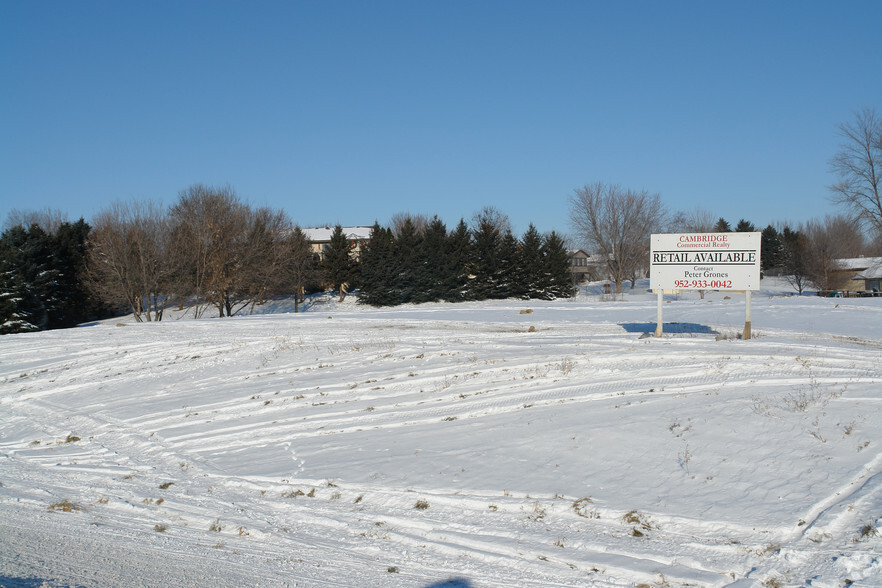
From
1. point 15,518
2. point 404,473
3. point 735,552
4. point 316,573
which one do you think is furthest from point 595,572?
point 15,518

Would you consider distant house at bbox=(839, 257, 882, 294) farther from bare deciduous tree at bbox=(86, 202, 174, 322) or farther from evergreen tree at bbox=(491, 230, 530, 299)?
bare deciduous tree at bbox=(86, 202, 174, 322)

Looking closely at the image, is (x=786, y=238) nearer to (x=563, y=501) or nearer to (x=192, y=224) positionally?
(x=192, y=224)

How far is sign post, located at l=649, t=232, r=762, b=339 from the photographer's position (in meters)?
15.1

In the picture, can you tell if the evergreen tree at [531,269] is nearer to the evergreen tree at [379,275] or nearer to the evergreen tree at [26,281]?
the evergreen tree at [379,275]

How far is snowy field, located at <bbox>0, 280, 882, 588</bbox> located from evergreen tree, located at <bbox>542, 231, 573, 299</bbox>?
138 ft

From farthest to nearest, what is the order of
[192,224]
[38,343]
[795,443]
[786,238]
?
1. [786,238]
2. [192,224]
3. [38,343]
4. [795,443]

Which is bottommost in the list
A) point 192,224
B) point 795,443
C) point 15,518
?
point 15,518

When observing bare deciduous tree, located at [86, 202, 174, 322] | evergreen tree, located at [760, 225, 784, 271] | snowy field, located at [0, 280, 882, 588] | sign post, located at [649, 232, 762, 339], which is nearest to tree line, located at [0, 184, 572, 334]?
bare deciduous tree, located at [86, 202, 174, 322]

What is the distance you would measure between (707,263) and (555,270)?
44.2 metres

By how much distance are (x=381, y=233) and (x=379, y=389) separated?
168ft

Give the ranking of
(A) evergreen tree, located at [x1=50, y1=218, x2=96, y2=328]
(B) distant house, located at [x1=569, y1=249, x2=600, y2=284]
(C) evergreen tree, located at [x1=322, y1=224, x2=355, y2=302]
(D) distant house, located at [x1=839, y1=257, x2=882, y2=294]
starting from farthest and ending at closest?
1. (B) distant house, located at [x1=569, y1=249, x2=600, y2=284]
2. (C) evergreen tree, located at [x1=322, y1=224, x2=355, y2=302]
3. (D) distant house, located at [x1=839, y1=257, x2=882, y2=294]
4. (A) evergreen tree, located at [x1=50, y1=218, x2=96, y2=328]

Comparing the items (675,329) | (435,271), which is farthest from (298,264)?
(675,329)

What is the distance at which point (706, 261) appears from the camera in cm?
1547

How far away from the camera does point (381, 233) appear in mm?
62969
